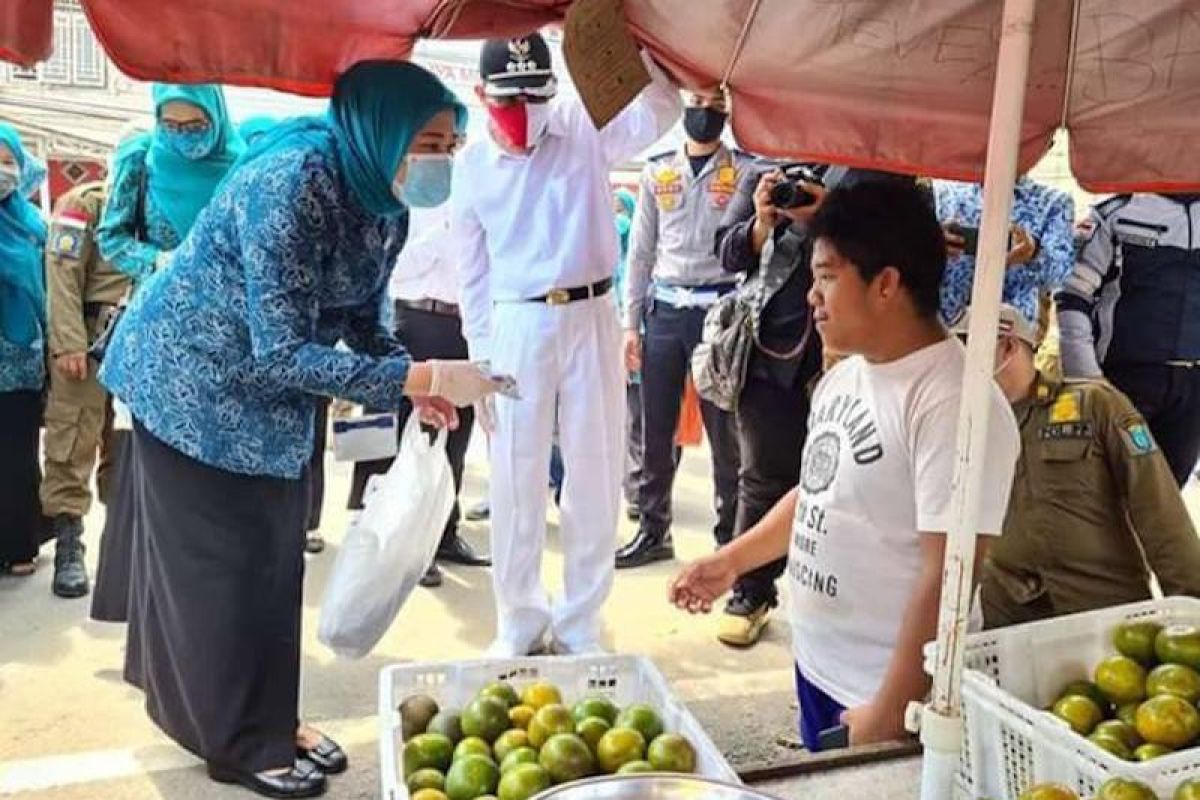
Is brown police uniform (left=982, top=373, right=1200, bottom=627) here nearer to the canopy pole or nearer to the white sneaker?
the canopy pole

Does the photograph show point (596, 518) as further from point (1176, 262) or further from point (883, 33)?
point (1176, 262)

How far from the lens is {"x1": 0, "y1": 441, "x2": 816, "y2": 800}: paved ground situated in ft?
8.24

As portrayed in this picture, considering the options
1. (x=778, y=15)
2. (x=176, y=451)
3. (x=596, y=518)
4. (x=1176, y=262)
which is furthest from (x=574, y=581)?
(x=1176, y=262)

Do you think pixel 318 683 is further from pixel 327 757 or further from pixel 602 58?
pixel 602 58

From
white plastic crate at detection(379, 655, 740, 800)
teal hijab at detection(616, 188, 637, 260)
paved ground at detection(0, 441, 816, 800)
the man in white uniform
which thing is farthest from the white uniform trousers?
teal hijab at detection(616, 188, 637, 260)

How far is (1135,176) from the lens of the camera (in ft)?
7.38

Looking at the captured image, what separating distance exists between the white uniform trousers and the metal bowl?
2055 millimetres

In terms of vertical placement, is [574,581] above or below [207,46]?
below

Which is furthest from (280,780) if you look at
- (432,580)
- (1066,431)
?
(1066,431)

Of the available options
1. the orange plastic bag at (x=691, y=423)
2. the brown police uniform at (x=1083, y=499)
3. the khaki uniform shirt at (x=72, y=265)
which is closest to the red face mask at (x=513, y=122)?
the khaki uniform shirt at (x=72, y=265)

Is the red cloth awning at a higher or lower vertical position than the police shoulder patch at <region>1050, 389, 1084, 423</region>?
higher

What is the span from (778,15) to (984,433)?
41.9 inches

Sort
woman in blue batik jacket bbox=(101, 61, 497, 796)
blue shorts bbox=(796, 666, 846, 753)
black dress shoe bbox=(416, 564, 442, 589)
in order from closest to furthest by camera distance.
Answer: blue shorts bbox=(796, 666, 846, 753) < woman in blue batik jacket bbox=(101, 61, 497, 796) < black dress shoe bbox=(416, 564, 442, 589)

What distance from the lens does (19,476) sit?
144 inches
